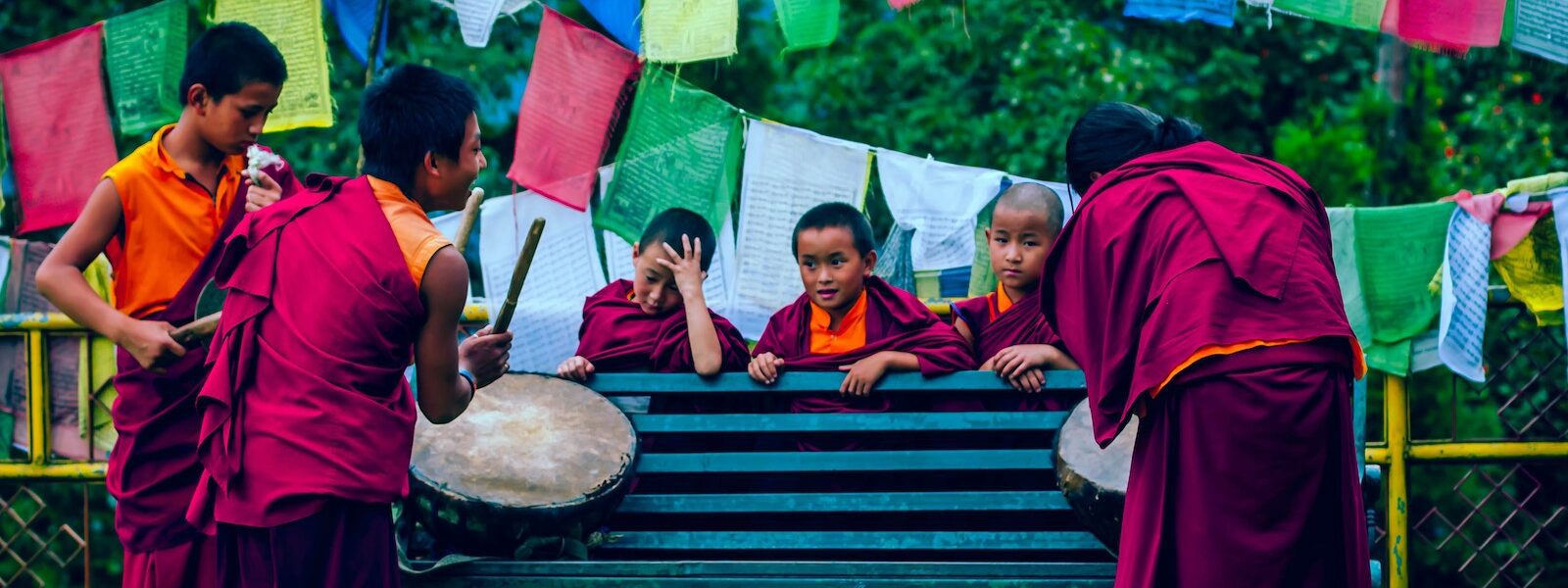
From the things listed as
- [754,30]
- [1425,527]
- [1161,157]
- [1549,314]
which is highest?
[1161,157]

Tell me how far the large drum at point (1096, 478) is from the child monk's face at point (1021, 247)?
0.82 m

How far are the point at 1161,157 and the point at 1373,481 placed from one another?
1.19 m

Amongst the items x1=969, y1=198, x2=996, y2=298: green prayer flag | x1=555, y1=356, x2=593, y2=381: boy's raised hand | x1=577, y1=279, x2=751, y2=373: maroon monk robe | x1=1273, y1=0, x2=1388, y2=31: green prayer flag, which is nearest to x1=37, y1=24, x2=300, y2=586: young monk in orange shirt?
x1=555, y1=356, x2=593, y2=381: boy's raised hand

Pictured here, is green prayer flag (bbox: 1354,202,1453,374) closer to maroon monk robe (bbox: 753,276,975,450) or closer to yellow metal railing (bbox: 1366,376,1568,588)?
yellow metal railing (bbox: 1366,376,1568,588)

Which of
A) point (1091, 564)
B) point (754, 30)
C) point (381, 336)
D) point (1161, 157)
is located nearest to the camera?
point (381, 336)

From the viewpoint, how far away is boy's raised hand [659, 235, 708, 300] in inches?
160

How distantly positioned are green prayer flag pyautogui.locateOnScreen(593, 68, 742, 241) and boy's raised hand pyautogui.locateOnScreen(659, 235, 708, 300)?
0.75 metres

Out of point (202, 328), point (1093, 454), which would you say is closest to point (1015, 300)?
point (1093, 454)

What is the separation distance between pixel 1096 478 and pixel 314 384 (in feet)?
5.56

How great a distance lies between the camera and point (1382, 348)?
427 centimetres

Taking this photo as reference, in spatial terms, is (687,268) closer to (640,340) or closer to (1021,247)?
(640,340)

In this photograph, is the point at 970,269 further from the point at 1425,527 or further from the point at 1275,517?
the point at 1425,527

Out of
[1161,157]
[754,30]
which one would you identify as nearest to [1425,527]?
[1161,157]

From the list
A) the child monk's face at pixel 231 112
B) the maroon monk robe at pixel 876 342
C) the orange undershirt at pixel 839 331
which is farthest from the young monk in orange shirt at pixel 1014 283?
the child monk's face at pixel 231 112
